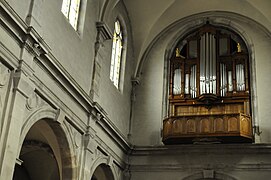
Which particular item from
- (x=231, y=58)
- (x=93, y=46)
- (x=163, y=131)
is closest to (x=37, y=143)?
(x=93, y=46)

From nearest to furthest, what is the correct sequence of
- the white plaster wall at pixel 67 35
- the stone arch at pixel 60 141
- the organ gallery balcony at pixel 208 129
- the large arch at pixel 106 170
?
the white plaster wall at pixel 67 35 → the stone arch at pixel 60 141 → the large arch at pixel 106 170 → the organ gallery balcony at pixel 208 129

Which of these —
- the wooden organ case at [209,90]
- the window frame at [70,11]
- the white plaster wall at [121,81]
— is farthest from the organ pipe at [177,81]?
the window frame at [70,11]

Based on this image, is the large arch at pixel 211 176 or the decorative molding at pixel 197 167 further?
the large arch at pixel 211 176

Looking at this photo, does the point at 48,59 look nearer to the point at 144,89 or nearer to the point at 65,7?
the point at 65,7

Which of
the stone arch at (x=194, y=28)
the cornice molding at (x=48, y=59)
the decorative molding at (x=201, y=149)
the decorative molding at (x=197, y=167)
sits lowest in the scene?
the decorative molding at (x=197, y=167)

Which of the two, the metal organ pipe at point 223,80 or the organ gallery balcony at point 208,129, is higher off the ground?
the metal organ pipe at point 223,80

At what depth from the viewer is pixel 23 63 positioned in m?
10.1

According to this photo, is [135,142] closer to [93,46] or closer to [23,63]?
[93,46]

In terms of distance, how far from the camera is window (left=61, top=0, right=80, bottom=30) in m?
13.3

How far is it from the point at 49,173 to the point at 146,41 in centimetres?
667

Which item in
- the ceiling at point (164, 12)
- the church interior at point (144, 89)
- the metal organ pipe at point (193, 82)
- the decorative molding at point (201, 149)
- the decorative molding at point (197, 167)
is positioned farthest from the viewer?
the ceiling at point (164, 12)

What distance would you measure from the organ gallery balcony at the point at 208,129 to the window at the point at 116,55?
247 centimetres

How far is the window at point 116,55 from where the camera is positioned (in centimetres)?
1706

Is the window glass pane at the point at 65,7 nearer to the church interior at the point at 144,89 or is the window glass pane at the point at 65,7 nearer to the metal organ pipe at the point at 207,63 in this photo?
the church interior at the point at 144,89
